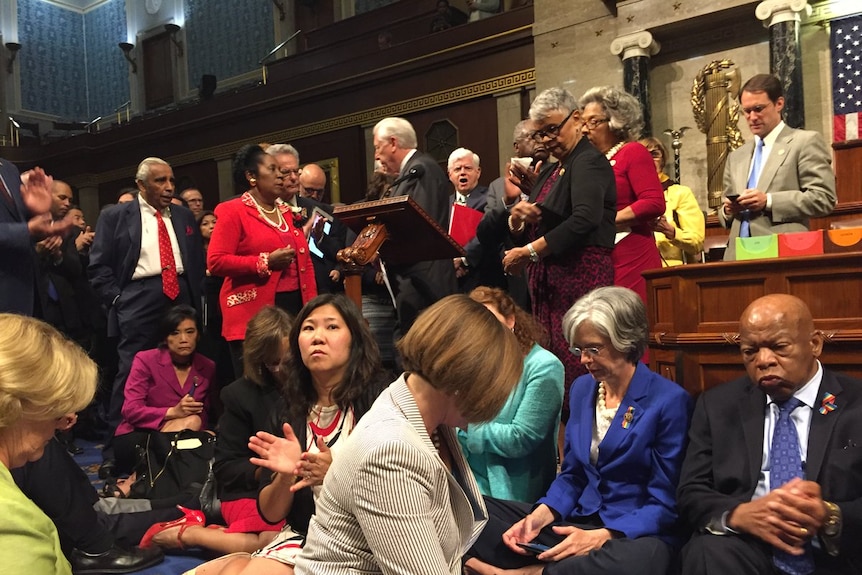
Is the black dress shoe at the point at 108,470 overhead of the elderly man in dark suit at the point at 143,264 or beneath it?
beneath

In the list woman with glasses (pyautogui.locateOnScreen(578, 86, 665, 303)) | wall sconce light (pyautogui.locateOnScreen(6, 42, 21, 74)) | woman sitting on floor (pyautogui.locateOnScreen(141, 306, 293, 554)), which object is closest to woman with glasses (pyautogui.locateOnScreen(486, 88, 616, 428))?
woman with glasses (pyautogui.locateOnScreen(578, 86, 665, 303))

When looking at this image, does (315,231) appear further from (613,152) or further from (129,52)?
(129,52)

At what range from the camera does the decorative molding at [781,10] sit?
5.37 meters

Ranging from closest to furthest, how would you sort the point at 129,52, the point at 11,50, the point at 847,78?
the point at 847,78 < the point at 129,52 < the point at 11,50

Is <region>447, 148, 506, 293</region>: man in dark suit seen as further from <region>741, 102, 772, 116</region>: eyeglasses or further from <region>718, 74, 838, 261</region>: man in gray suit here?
<region>741, 102, 772, 116</region>: eyeglasses

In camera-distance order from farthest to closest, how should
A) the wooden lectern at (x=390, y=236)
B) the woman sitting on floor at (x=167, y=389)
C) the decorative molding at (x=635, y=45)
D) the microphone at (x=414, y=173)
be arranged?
the decorative molding at (x=635, y=45) → the woman sitting on floor at (x=167, y=389) → the microphone at (x=414, y=173) → the wooden lectern at (x=390, y=236)

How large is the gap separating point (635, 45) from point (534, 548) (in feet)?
15.8

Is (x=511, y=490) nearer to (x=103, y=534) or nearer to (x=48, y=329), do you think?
(x=103, y=534)

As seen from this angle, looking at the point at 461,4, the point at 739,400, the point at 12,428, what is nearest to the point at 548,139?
the point at 739,400

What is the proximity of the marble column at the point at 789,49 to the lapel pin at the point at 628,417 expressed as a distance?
Result: 13.0ft

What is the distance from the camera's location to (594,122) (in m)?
3.27

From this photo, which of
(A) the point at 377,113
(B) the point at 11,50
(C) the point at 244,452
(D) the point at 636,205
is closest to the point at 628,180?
(D) the point at 636,205

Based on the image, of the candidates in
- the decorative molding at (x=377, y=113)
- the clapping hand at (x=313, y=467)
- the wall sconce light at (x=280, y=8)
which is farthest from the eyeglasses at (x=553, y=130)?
the wall sconce light at (x=280, y=8)

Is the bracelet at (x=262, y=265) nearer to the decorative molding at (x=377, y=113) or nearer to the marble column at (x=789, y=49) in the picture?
the marble column at (x=789, y=49)
